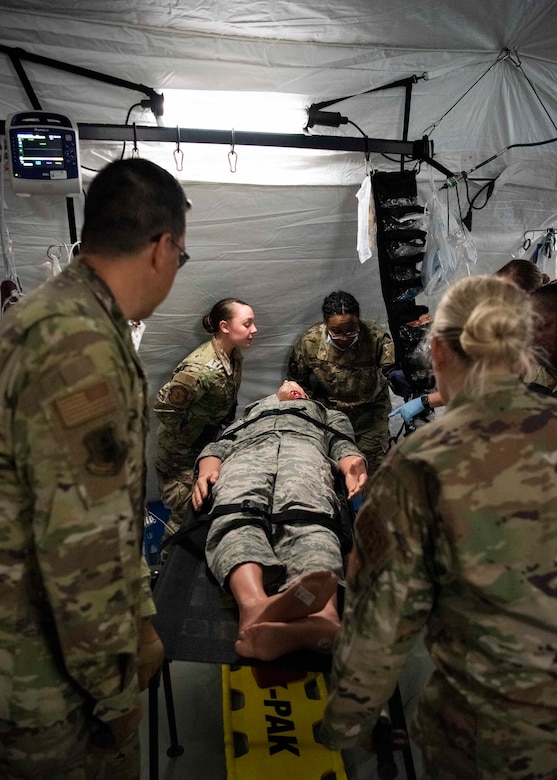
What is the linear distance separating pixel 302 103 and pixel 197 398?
5.48 ft

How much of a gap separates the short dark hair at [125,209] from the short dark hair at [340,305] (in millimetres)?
2134

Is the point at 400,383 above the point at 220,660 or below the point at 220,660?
above

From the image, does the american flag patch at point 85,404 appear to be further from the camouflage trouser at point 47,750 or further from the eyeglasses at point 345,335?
the eyeglasses at point 345,335

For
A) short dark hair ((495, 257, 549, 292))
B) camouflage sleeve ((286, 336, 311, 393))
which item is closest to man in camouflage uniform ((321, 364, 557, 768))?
short dark hair ((495, 257, 549, 292))

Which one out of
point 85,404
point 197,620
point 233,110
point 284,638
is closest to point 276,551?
point 197,620

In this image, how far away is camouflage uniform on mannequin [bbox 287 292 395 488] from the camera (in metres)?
3.41

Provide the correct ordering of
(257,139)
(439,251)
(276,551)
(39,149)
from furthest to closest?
(439,251)
(257,139)
(39,149)
(276,551)

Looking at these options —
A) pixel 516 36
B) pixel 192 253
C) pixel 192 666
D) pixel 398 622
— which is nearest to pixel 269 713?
pixel 192 666

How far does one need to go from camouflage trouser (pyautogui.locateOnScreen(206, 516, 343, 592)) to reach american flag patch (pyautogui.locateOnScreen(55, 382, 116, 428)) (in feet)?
3.34

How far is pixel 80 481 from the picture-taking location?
3.16 ft

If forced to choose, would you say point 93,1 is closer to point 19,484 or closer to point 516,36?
point 516,36

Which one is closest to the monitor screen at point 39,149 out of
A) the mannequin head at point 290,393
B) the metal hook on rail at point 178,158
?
the metal hook on rail at point 178,158

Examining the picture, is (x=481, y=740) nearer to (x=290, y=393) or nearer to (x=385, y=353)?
(x=290, y=393)

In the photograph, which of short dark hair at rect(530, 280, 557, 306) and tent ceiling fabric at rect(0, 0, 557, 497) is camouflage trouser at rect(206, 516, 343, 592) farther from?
tent ceiling fabric at rect(0, 0, 557, 497)
